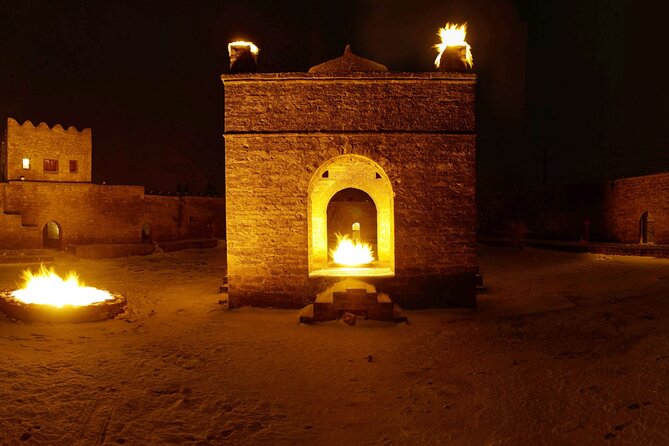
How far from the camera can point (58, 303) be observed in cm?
865

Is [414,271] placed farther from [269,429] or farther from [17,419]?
[17,419]

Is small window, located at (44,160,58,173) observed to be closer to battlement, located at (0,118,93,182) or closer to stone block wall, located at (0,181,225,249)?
battlement, located at (0,118,93,182)

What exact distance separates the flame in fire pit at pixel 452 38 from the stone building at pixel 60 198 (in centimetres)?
2084

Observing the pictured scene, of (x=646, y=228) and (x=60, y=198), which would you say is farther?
(x=60, y=198)

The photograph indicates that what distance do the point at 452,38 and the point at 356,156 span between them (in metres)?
3.30

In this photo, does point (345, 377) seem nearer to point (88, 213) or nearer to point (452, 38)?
point (452, 38)

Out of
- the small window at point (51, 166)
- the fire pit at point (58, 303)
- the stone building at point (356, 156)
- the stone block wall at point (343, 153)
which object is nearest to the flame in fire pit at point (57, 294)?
the fire pit at point (58, 303)

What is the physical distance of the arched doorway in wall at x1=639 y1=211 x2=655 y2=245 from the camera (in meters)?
20.4

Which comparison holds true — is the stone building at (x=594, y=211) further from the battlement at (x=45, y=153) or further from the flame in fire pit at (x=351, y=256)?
the battlement at (x=45, y=153)

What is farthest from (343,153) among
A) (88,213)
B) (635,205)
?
(88,213)

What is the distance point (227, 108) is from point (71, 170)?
62.4ft

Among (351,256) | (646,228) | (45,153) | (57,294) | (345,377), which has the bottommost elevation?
(345,377)

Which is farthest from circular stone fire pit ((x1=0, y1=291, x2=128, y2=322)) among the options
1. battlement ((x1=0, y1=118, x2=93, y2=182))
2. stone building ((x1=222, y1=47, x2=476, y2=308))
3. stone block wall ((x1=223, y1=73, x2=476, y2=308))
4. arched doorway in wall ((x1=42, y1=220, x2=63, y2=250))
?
arched doorway in wall ((x1=42, y1=220, x2=63, y2=250))

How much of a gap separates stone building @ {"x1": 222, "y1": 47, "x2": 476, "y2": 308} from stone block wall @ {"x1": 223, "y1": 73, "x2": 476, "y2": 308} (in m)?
0.02
